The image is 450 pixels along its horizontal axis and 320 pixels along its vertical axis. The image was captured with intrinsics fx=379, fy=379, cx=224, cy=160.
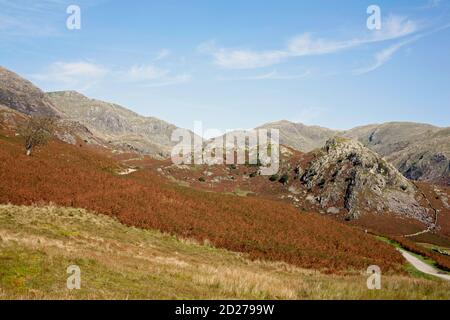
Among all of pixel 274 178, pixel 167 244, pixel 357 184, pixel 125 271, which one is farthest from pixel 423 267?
pixel 274 178

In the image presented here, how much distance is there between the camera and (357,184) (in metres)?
86.1

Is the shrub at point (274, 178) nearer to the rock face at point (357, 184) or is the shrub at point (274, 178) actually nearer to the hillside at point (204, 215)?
the rock face at point (357, 184)

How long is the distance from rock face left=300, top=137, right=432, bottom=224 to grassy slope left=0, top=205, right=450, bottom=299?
60.9 metres

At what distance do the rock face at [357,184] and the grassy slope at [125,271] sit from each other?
200 feet

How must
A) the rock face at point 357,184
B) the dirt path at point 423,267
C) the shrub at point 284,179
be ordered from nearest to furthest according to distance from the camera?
the dirt path at point 423,267, the rock face at point 357,184, the shrub at point 284,179

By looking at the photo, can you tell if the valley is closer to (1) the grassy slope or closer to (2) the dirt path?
(1) the grassy slope

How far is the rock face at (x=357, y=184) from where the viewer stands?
83.5m

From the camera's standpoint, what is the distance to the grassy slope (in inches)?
548

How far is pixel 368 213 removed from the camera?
8081 cm

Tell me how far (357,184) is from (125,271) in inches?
3040

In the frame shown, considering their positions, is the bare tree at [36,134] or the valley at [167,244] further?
the bare tree at [36,134]

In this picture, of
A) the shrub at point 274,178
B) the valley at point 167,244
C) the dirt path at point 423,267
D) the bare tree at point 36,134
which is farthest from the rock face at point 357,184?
the bare tree at point 36,134
